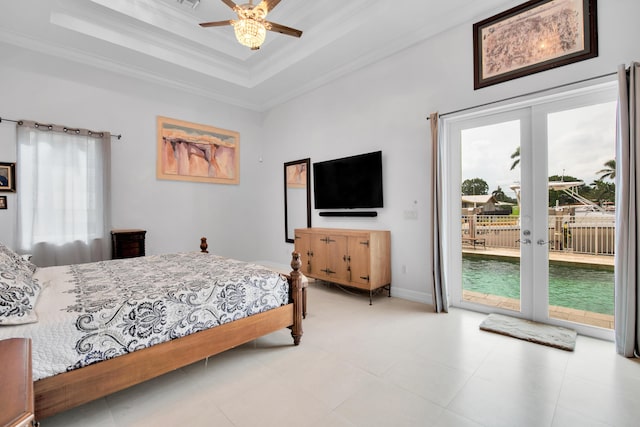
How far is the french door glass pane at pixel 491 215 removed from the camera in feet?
10.6

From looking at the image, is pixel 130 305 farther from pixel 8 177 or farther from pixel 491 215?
pixel 491 215

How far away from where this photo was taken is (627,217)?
2371 millimetres

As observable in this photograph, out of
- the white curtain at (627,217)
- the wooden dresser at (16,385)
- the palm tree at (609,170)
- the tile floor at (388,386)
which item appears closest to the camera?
the wooden dresser at (16,385)

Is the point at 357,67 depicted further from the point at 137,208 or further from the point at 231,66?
the point at 137,208

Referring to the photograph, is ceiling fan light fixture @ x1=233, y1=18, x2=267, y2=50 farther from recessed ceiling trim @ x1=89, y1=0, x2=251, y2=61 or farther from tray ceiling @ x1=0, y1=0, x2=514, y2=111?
recessed ceiling trim @ x1=89, y1=0, x2=251, y2=61

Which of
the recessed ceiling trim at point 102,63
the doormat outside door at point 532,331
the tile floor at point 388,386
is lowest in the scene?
the tile floor at point 388,386

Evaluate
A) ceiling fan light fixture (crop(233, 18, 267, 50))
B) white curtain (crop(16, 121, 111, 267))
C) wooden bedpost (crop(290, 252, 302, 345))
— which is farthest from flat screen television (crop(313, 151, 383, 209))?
white curtain (crop(16, 121, 111, 267))

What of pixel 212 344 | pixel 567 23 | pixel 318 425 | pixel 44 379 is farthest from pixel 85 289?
pixel 567 23

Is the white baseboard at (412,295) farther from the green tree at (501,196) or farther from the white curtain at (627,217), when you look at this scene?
the white curtain at (627,217)

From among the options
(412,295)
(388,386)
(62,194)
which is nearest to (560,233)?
(412,295)

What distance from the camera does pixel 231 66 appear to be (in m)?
5.00

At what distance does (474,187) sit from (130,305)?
3.54m

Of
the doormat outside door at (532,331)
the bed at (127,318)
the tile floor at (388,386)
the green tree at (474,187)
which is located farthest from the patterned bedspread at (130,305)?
the green tree at (474,187)

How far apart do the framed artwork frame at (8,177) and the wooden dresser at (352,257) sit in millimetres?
3763
